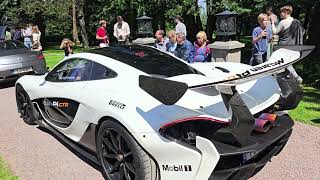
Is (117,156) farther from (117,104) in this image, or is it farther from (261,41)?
(261,41)

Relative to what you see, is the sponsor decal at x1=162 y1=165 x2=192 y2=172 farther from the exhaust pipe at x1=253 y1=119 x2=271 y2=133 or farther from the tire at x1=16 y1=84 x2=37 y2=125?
the tire at x1=16 y1=84 x2=37 y2=125

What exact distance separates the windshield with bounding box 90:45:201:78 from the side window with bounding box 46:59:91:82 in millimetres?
260

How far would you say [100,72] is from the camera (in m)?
4.77

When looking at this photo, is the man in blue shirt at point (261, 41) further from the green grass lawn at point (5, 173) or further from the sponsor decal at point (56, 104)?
the green grass lawn at point (5, 173)

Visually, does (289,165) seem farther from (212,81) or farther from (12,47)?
(12,47)

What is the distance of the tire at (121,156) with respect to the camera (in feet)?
12.3

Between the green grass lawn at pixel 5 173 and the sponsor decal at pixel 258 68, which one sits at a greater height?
the sponsor decal at pixel 258 68

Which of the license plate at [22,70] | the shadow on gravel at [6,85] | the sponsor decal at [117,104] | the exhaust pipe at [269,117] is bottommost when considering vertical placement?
the shadow on gravel at [6,85]

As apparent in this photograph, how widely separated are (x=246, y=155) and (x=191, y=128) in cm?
56

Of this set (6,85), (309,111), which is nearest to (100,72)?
(309,111)

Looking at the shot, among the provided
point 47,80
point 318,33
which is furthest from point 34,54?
point 318,33

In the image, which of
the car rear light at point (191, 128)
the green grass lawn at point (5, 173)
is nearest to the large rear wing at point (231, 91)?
the car rear light at point (191, 128)

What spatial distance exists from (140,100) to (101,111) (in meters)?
0.53

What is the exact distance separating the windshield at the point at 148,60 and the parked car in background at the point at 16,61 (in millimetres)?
6260
